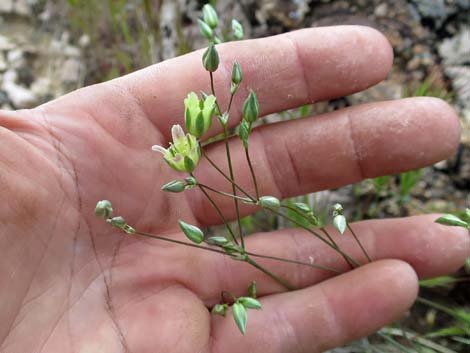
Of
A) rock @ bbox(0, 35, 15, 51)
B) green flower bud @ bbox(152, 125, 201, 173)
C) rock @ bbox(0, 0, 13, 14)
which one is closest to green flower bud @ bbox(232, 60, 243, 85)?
green flower bud @ bbox(152, 125, 201, 173)

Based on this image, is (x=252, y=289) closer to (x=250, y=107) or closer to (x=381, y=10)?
(x=250, y=107)

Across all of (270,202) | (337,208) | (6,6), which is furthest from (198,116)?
(6,6)

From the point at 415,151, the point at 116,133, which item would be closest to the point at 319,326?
the point at 415,151

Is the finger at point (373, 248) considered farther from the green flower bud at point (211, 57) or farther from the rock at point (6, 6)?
the rock at point (6, 6)

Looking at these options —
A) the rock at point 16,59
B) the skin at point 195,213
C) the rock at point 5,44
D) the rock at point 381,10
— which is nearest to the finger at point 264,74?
the skin at point 195,213

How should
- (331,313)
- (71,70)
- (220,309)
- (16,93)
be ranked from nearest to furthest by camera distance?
(220,309) → (331,313) → (16,93) → (71,70)

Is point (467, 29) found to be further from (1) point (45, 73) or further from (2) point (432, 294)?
(1) point (45, 73)
